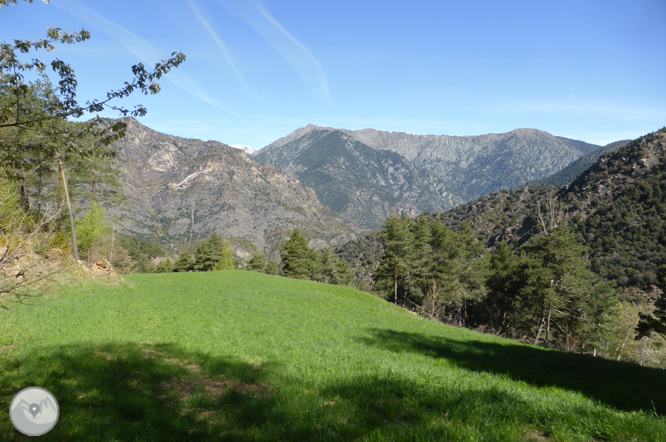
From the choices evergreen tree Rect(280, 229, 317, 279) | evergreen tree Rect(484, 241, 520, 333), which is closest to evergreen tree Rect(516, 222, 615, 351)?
evergreen tree Rect(484, 241, 520, 333)

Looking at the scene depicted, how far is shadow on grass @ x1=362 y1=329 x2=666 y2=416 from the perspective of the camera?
6474mm

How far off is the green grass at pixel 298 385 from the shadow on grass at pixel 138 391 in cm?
3

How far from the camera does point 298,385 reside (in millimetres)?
6227

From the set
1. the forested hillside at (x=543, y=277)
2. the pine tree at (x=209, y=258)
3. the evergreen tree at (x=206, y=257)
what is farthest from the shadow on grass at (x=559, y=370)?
the evergreen tree at (x=206, y=257)

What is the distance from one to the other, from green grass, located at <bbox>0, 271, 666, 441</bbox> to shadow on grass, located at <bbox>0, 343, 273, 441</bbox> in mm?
27

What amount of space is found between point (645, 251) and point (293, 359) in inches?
4538

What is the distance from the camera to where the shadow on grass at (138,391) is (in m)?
4.39

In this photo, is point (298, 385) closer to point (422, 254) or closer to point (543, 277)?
point (543, 277)

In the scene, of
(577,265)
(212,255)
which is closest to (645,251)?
(577,265)

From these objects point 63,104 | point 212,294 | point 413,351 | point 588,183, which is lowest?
point 212,294

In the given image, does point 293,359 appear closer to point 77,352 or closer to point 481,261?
point 77,352

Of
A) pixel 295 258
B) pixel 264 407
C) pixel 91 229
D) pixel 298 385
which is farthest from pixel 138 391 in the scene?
pixel 295 258

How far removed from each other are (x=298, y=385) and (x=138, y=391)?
9.90 feet

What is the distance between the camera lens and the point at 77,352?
305 inches
